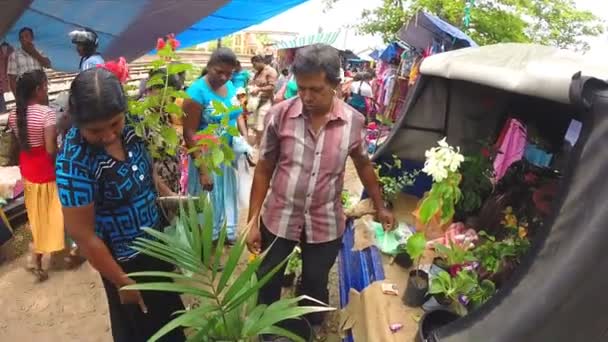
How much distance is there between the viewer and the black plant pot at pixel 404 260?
2.77 m

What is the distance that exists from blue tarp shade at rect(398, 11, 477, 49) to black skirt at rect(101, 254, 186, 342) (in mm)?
4592

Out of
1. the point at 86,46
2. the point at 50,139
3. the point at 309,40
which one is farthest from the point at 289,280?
the point at 309,40

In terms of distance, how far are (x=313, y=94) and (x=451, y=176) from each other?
0.73 meters

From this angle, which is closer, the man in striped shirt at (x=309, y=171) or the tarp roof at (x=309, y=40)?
the man in striped shirt at (x=309, y=171)

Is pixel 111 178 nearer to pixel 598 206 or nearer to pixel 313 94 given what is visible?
pixel 313 94

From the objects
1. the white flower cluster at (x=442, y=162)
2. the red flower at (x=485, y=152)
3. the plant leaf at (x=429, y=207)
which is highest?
the white flower cluster at (x=442, y=162)

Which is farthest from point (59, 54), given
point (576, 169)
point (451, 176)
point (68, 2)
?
point (576, 169)

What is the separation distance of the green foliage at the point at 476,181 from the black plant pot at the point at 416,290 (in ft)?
2.36

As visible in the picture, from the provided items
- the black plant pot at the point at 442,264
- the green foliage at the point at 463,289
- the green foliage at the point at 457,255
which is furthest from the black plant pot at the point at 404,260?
the green foliage at the point at 463,289

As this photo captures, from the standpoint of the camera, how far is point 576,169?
1179 millimetres

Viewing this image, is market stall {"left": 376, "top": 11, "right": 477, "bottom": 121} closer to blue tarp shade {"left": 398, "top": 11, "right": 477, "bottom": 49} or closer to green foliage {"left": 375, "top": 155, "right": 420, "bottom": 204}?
blue tarp shade {"left": 398, "top": 11, "right": 477, "bottom": 49}

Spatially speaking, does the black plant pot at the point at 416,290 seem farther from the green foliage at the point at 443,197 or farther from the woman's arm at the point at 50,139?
the woman's arm at the point at 50,139

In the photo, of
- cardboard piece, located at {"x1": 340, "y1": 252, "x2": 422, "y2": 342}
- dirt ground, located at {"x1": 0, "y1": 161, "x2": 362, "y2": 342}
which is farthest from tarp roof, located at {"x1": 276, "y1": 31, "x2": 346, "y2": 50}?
cardboard piece, located at {"x1": 340, "y1": 252, "x2": 422, "y2": 342}

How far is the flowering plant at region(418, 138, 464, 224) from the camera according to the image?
1873mm
